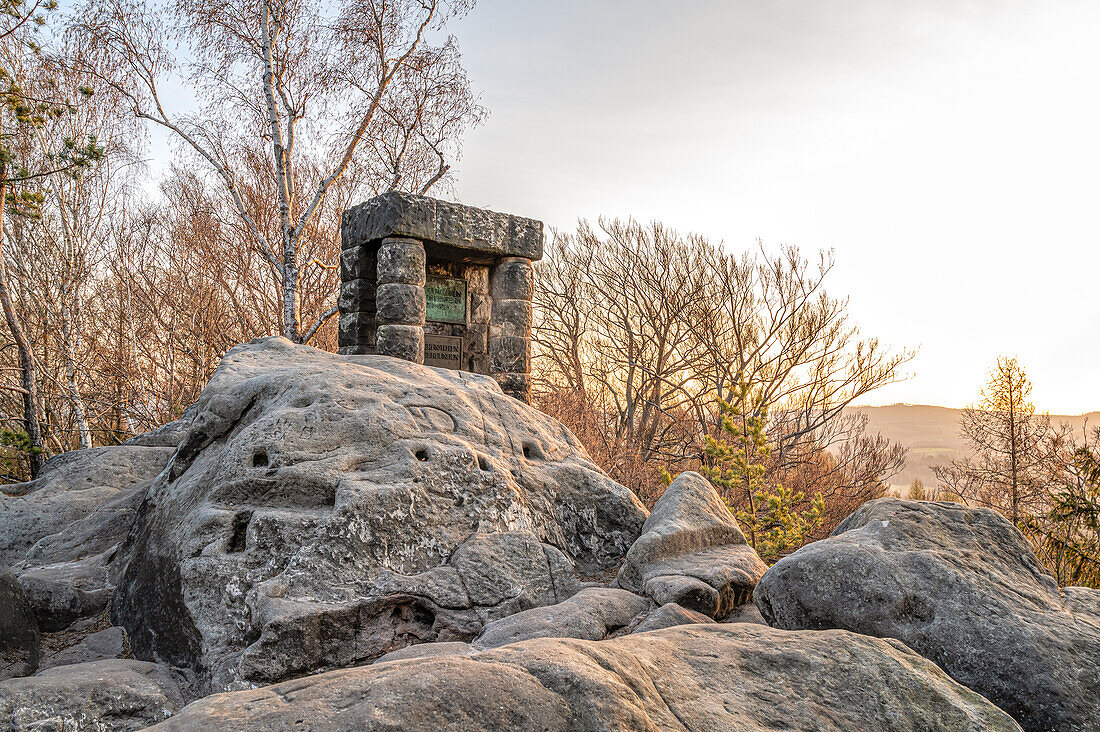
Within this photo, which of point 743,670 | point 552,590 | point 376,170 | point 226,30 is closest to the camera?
point 743,670

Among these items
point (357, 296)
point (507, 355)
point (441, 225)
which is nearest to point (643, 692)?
point (441, 225)

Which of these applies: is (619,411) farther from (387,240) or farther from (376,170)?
(387,240)

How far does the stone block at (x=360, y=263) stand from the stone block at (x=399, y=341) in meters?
0.97

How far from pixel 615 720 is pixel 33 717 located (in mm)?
2142

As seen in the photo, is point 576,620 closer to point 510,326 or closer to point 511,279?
point 510,326

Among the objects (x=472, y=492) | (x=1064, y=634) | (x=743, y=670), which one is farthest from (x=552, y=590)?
(x=1064, y=634)

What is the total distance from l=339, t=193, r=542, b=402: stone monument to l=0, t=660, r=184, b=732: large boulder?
570 cm

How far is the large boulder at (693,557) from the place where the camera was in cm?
374

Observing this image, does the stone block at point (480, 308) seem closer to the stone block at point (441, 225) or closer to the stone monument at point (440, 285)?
the stone monument at point (440, 285)

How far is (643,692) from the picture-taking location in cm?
206

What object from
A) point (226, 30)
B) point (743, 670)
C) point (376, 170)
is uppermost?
point (226, 30)

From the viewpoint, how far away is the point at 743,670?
2365 mm

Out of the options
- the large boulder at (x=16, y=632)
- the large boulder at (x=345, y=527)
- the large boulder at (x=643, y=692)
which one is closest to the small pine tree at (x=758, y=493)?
the large boulder at (x=345, y=527)

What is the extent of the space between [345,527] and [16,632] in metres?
1.67
